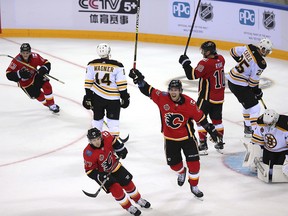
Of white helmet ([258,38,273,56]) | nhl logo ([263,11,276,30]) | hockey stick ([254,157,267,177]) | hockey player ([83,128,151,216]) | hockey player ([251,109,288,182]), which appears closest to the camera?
hockey player ([83,128,151,216])

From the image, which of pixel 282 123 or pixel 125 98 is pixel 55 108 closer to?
pixel 125 98

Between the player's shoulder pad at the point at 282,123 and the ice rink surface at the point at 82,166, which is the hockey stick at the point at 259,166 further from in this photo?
the player's shoulder pad at the point at 282,123

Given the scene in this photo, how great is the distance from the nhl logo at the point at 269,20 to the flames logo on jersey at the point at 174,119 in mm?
6020

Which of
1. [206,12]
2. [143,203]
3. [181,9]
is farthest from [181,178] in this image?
[181,9]

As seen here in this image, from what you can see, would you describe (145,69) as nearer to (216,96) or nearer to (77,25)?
(77,25)

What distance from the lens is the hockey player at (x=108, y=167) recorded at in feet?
18.0

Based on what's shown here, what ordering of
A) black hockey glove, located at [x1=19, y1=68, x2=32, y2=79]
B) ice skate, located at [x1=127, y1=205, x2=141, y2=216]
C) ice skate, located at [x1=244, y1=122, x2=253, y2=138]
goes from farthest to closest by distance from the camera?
black hockey glove, located at [x1=19, y1=68, x2=32, y2=79]
ice skate, located at [x1=244, y1=122, x2=253, y2=138]
ice skate, located at [x1=127, y1=205, x2=141, y2=216]

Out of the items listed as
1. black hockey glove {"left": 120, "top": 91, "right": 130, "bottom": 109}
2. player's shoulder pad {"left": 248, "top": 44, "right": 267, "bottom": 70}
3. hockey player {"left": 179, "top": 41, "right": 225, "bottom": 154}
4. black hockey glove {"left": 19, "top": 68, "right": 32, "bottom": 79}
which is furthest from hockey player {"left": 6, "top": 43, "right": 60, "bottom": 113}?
player's shoulder pad {"left": 248, "top": 44, "right": 267, "bottom": 70}

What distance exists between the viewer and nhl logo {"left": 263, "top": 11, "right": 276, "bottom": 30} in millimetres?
11438

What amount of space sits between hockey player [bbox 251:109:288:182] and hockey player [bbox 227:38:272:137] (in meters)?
1.10

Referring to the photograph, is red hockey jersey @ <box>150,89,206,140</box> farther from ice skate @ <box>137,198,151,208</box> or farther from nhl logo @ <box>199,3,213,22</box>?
nhl logo @ <box>199,3,213,22</box>

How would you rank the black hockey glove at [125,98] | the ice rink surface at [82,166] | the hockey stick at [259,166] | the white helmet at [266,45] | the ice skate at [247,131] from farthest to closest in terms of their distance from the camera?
the ice skate at [247,131], the white helmet at [266,45], the black hockey glove at [125,98], the hockey stick at [259,166], the ice rink surface at [82,166]

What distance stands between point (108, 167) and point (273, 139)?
68.8 inches

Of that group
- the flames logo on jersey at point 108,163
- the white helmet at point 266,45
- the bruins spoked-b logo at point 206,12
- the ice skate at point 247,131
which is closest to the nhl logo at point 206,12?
the bruins spoked-b logo at point 206,12
